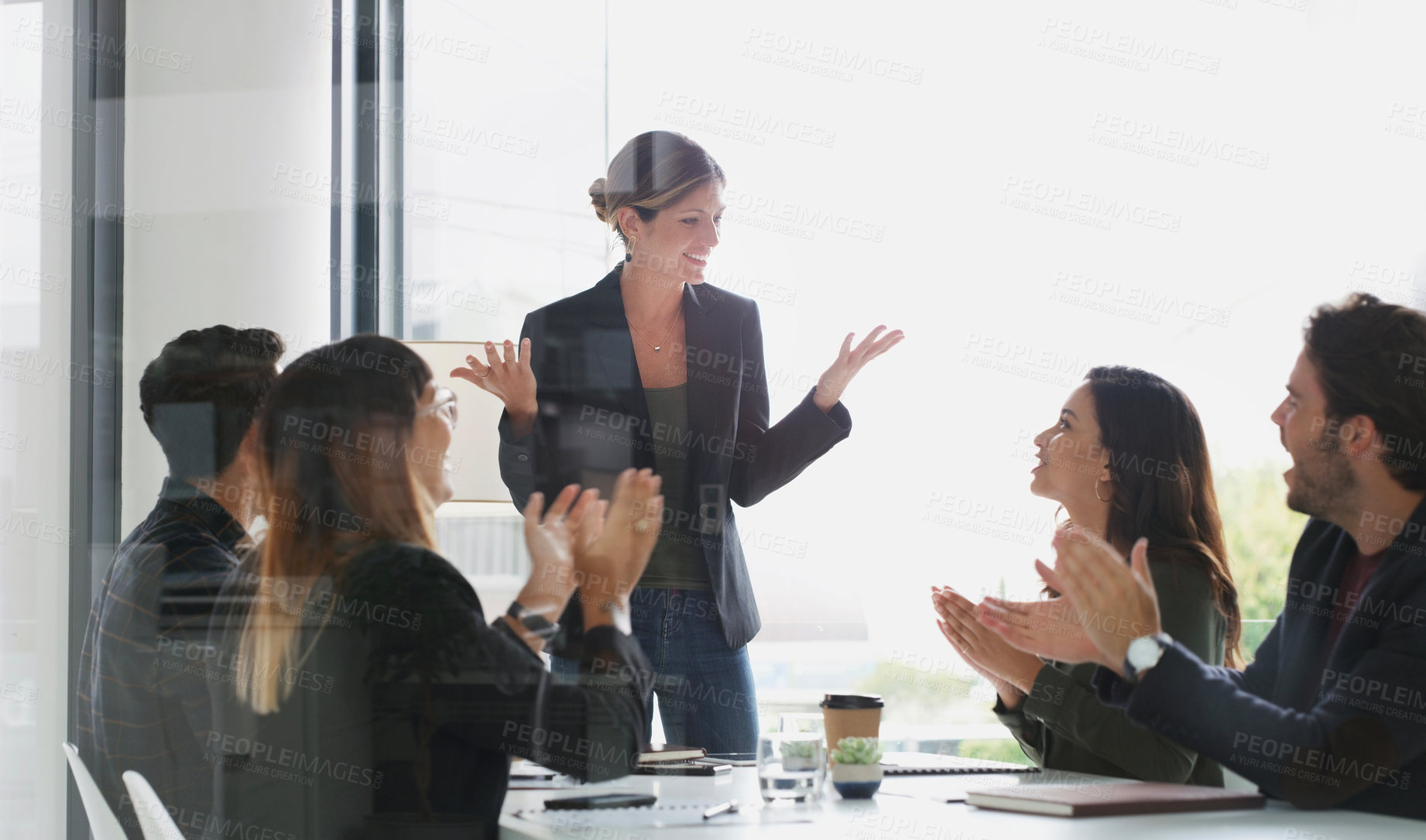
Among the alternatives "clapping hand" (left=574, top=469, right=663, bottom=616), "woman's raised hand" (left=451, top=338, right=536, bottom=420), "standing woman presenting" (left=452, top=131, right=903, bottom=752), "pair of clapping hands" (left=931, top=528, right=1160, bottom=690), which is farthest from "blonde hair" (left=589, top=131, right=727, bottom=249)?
"pair of clapping hands" (left=931, top=528, right=1160, bottom=690)

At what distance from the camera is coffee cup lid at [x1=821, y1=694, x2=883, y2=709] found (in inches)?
59.1

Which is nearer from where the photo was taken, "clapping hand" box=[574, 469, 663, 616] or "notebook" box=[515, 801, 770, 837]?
"notebook" box=[515, 801, 770, 837]

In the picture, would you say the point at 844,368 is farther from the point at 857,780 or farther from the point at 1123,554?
the point at 857,780

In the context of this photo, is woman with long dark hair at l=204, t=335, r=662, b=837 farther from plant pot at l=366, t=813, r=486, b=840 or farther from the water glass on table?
the water glass on table

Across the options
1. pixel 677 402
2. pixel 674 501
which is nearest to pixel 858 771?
pixel 674 501

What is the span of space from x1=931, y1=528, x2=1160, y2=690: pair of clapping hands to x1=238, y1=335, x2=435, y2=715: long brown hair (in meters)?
0.81

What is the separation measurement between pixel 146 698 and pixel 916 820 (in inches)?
44.2

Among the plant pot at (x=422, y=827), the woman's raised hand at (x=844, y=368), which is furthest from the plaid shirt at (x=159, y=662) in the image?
the woman's raised hand at (x=844, y=368)

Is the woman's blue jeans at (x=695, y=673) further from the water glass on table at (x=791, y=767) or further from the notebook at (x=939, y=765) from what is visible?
the water glass on table at (x=791, y=767)

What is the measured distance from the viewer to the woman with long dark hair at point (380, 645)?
4.33 ft

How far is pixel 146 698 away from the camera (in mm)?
1636

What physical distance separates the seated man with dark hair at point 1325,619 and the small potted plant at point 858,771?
30 cm

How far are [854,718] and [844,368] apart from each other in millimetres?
1020

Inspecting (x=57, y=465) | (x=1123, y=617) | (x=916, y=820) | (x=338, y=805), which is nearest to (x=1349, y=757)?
(x=1123, y=617)
